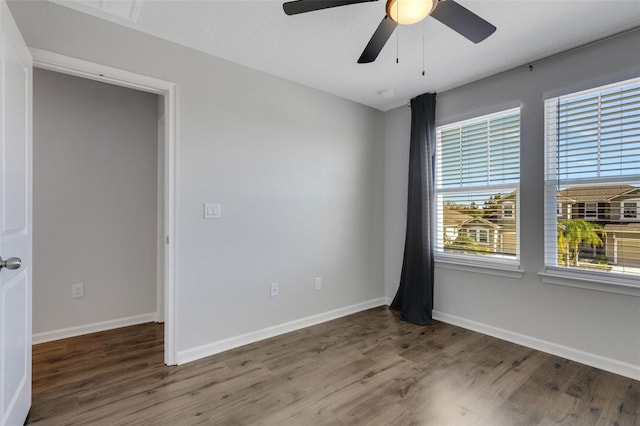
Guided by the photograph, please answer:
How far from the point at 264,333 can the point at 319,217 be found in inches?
49.9

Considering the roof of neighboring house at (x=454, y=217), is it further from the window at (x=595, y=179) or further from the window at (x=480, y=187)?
the window at (x=595, y=179)

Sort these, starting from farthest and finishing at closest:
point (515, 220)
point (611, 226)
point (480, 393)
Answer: point (515, 220) → point (611, 226) → point (480, 393)

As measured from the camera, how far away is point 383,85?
3096mm

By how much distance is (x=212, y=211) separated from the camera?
2.50m

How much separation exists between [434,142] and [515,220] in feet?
3.69

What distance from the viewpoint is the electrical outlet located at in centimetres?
283

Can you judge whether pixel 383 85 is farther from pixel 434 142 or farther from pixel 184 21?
pixel 184 21

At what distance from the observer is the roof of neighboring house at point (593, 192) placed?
223 centimetres

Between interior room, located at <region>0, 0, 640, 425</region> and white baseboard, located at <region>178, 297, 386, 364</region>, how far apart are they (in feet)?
0.05

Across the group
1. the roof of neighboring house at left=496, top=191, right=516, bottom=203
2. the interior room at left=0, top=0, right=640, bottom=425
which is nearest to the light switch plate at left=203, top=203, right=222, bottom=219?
the interior room at left=0, top=0, right=640, bottom=425

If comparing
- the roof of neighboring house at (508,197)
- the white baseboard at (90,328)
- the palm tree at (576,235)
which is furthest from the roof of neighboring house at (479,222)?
the white baseboard at (90,328)

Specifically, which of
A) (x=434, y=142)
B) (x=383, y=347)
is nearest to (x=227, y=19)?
(x=434, y=142)

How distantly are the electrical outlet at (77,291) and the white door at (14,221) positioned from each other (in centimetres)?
127

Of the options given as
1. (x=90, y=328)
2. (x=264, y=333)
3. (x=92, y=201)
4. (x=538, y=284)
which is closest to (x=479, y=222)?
(x=538, y=284)
